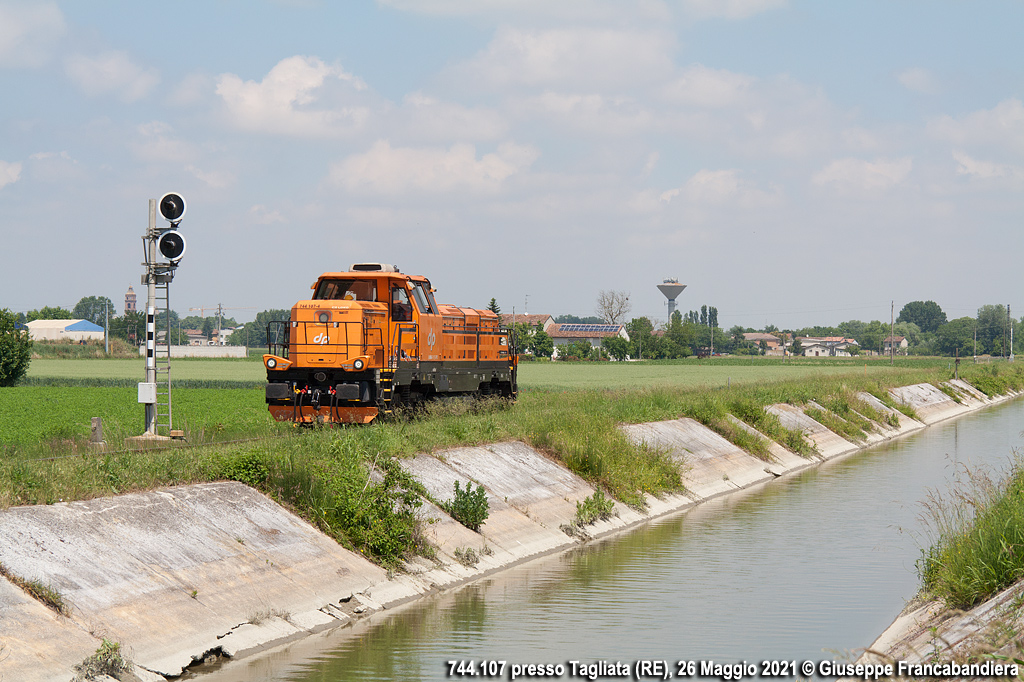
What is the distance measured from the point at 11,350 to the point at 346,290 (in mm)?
47575

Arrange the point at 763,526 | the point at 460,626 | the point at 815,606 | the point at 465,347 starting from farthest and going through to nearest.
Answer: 1. the point at 465,347
2. the point at 763,526
3. the point at 815,606
4. the point at 460,626

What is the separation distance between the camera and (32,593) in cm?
1113

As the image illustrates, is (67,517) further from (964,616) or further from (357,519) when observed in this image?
(964,616)

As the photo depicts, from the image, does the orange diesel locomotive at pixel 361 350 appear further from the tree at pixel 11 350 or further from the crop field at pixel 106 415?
the tree at pixel 11 350

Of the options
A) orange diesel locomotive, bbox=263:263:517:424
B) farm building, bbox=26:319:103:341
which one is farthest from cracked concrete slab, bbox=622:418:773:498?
farm building, bbox=26:319:103:341

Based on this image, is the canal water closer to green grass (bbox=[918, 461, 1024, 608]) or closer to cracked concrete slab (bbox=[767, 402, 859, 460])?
green grass (bbox=[918, 461, 1024, 608])

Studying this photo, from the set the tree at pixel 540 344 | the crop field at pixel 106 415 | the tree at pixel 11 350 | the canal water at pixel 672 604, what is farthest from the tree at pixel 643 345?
the canal water at pixel 672 604

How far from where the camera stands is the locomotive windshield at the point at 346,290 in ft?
89.7

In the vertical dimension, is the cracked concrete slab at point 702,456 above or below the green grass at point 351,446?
below

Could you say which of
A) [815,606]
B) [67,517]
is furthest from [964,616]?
[67,517]

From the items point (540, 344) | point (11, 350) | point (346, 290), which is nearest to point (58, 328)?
point (540, 344)

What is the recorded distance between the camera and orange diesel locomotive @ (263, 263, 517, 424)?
2500 centimetres

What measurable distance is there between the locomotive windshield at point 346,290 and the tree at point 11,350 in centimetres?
4703

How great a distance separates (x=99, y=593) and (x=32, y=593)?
2.43ft
